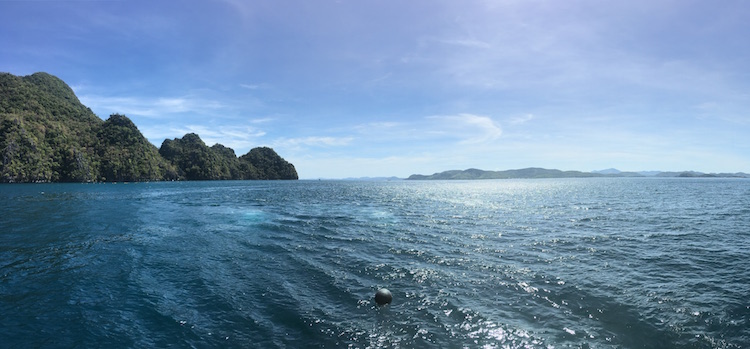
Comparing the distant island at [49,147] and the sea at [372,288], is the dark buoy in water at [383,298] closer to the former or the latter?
the sea at [372,288]

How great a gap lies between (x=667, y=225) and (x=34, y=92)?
30818 centimetres

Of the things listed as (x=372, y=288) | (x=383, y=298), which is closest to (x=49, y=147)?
(x=372, y=288)

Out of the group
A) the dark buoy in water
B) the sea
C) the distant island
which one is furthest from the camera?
the distant island

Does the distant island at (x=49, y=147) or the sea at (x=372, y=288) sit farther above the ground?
the distant island at (x=49, y=147)

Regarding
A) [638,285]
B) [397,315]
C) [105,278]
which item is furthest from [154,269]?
[638,285]

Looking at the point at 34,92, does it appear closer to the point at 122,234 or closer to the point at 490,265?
the point at 122,234

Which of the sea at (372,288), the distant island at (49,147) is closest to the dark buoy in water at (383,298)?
the sea at (372,288)

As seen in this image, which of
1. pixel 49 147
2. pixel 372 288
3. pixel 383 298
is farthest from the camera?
pixel 49 147

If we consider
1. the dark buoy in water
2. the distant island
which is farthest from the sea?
the distant island

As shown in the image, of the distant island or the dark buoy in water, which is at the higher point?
the distant island

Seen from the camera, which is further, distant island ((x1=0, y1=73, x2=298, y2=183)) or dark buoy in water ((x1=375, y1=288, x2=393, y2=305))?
distant island ((x1=0, y1=73, x2=298, y2=183))

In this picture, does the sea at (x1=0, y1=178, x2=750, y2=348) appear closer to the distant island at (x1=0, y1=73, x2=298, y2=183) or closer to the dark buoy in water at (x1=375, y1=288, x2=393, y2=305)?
the dark buoy in water at (x1=375, y1=288, x2=393, y2=305)

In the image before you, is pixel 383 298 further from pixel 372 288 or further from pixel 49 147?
pixel 49 147

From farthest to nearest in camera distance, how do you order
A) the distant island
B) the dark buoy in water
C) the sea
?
the distant island
the dark buoy in water
the sea
